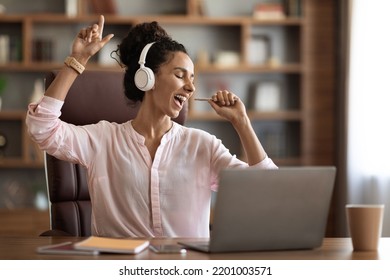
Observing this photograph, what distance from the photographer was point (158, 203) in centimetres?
208

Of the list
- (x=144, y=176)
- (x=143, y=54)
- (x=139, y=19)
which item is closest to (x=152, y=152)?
(x=144, y=176)

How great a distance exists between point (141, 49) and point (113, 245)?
96cm

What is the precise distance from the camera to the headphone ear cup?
7.18 feet

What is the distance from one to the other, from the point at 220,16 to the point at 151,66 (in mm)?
2791

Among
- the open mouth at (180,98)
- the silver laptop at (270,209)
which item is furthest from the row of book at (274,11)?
the silver laptop at (270,209)

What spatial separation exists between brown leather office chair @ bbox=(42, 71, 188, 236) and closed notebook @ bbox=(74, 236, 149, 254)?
963 millimetres

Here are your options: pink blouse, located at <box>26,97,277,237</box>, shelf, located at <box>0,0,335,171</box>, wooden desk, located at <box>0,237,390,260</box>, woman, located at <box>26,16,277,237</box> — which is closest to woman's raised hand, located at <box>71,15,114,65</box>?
woman, located at <box>26,16,277,237</box>

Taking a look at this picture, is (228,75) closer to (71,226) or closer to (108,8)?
(108,8)

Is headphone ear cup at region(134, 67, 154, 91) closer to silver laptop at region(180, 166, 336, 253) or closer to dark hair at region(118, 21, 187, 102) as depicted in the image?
dark hair at region(118, 21, 187, 102)

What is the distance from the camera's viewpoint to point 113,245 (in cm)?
147

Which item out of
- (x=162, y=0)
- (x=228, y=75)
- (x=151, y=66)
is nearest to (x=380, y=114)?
(x=228, y=75)

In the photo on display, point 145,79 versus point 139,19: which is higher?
point 139,19

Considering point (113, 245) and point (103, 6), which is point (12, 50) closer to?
point (103, 6)
